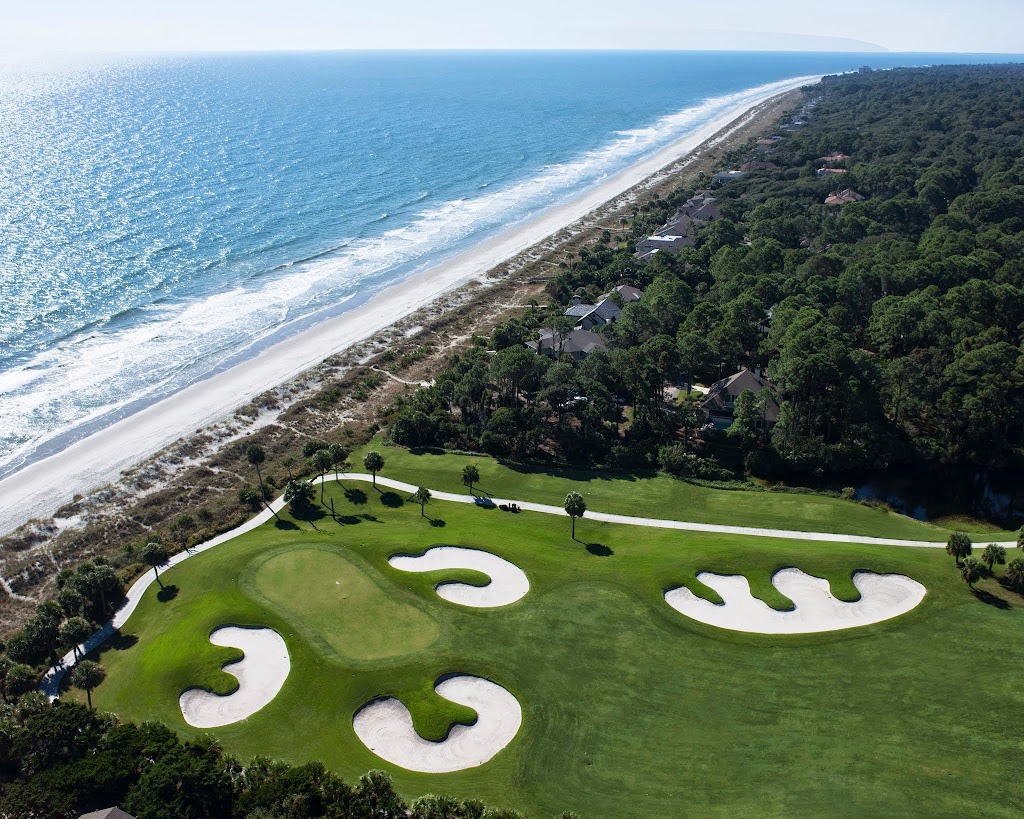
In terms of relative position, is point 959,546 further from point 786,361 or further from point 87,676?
point 87,676

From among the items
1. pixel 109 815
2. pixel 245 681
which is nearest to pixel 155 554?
pixel 245 681

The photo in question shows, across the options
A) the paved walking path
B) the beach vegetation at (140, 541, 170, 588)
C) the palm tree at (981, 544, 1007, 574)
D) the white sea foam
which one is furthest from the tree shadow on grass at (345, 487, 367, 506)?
the palm tree at (981, 544, 1007, 574)

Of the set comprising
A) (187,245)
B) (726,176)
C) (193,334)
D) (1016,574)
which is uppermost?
(726,176)

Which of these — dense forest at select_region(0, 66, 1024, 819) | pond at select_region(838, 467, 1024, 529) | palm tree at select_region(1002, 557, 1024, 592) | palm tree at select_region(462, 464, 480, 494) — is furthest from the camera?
pond at select_region(838, 467, 1024, 529)

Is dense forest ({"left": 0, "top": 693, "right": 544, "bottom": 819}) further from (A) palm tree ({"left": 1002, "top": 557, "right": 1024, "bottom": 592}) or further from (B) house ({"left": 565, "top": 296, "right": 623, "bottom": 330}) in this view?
(B) house ({"left": 565, "top": 296, "right": 623, "bottom": 330})

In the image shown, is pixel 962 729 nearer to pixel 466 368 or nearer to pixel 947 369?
pixel 947 369

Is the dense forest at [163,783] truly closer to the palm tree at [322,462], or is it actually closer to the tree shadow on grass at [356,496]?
the tree shadow on grass at [356,496]

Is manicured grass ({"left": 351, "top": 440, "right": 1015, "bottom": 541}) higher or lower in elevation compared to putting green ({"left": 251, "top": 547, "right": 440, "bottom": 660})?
higher
